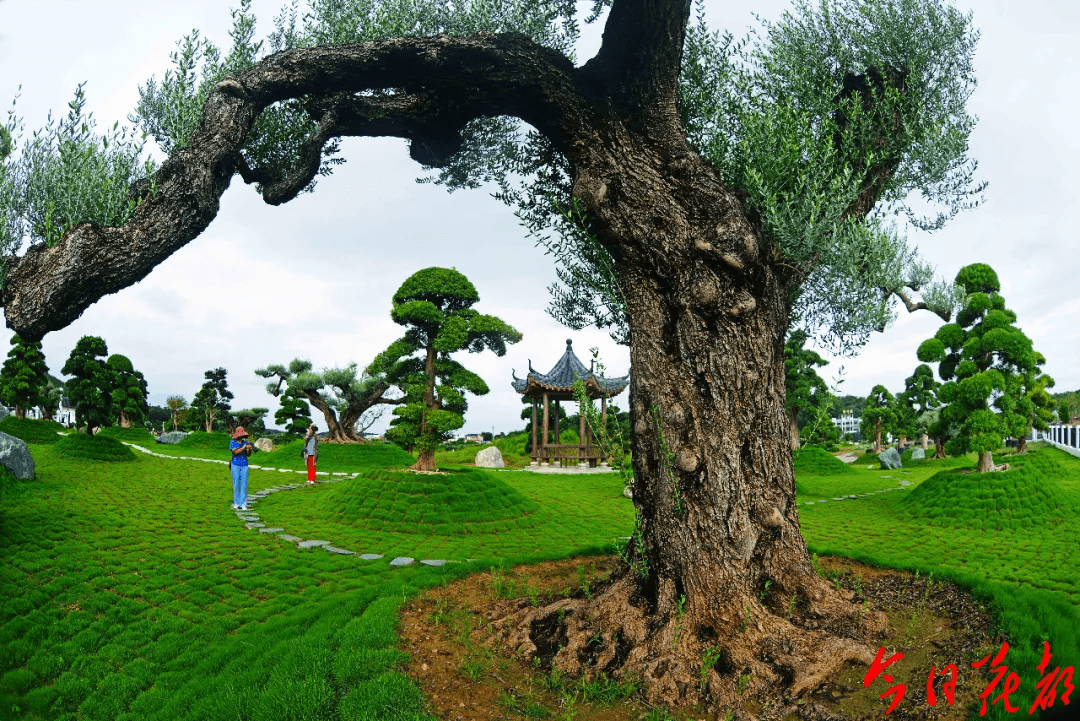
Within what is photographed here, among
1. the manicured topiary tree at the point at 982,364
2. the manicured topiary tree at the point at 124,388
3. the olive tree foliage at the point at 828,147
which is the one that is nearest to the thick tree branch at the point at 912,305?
the olive tree foliage at the point at 828,147

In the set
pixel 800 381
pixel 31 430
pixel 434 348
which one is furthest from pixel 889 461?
pixel 31 430

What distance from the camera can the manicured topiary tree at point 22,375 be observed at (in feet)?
105

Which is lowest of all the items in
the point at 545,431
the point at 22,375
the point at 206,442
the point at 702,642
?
the point at 702,642

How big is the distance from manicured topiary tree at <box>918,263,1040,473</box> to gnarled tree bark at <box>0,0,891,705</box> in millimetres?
15213

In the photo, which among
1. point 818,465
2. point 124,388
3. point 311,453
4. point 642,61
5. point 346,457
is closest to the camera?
point 642,61

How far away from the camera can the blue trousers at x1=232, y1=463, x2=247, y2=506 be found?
15.0 metres

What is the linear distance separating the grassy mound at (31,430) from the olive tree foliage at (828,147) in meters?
31.8

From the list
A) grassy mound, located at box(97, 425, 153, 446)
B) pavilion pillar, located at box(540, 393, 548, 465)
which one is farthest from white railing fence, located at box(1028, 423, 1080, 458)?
grassy mound, located at box(97, 425, 153, 446)

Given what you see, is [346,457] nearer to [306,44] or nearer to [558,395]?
[558,395]

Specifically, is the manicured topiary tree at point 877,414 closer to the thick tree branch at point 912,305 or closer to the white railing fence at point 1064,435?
the white railing fence at point 1064,435

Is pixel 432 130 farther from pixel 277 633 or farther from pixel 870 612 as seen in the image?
pixel 870 612

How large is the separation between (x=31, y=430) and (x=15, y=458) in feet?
60.3

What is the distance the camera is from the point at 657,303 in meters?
6.10

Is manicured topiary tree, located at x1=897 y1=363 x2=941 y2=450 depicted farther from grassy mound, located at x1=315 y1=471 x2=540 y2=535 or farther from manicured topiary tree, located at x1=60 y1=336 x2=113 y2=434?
manicured topiary tree, located at x1=60 y1=336 x2=113 y2=434
